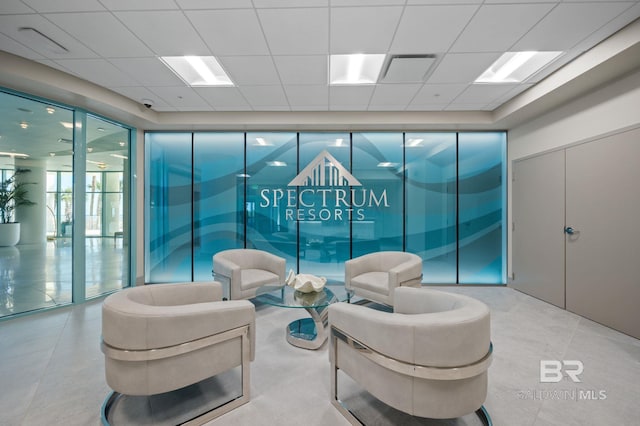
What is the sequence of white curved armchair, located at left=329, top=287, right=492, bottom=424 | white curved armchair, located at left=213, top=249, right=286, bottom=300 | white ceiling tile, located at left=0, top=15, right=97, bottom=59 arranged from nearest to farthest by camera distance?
white curved armchair, located at left=329, top=287, right=492, bottom=424
white ceiling tile, located at left=0, top=15, right=97, bottom=59
white curved armchair, located at left=213, top=249, right=286, bottom=300

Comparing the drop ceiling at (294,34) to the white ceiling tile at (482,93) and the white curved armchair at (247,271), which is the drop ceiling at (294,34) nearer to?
the white ceiling tile at (482,93)

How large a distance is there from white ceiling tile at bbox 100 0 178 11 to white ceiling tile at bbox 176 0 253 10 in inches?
3.6

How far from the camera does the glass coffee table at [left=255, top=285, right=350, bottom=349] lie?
3061mm

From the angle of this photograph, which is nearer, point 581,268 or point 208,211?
point 581,268

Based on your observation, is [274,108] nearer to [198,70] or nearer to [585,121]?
[198,70]

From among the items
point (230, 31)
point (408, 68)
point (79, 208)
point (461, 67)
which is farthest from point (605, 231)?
point (79, 208)

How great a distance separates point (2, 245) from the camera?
13.1 ft

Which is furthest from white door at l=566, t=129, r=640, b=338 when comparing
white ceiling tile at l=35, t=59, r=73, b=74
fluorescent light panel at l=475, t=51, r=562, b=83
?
white ceiling tile at l=35, t=59, r=73, b=74

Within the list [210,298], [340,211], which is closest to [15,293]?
[210,298]

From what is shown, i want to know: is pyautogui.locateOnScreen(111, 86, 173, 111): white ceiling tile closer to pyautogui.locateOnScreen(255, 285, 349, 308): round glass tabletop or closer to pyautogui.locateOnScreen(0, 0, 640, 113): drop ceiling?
pyautogui.locateOnScreen(0, 0, 640, 113): drop ceiling

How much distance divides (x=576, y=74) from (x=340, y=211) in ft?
13.4

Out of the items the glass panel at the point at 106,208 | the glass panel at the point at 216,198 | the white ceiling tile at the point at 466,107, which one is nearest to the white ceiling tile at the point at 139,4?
the glass panel at the point at 106,208

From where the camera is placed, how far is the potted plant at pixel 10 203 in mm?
3957

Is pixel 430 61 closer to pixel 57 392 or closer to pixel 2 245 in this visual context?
pixel 57 392
